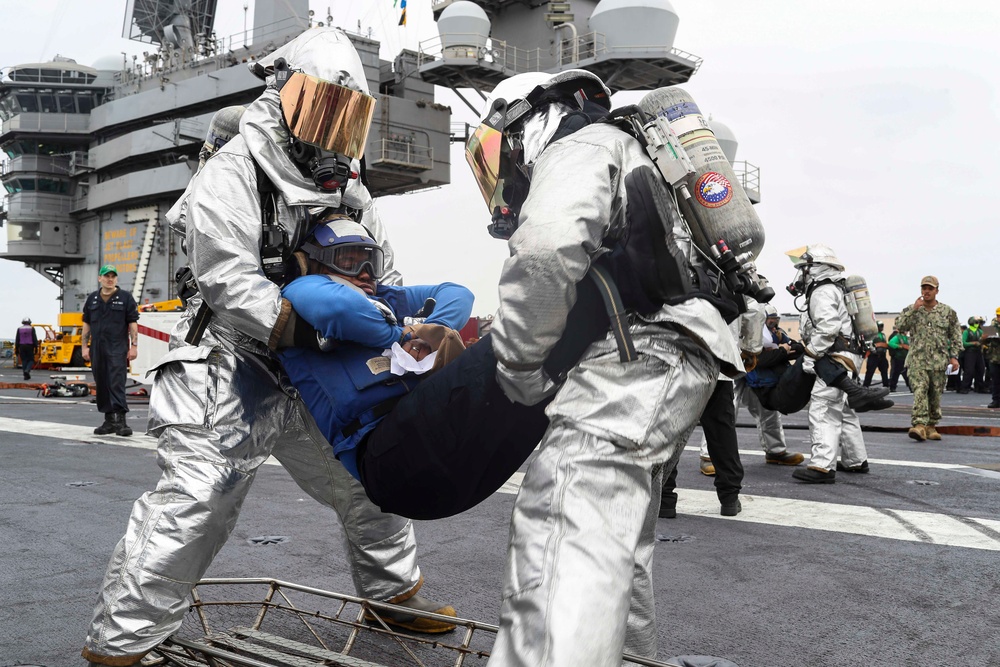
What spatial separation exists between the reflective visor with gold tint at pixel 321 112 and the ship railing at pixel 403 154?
115 ft

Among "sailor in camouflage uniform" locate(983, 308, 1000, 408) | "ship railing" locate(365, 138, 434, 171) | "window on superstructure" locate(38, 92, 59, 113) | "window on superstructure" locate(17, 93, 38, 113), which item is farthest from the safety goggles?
"window on superstructure" locate(17, 93, 38, 113)

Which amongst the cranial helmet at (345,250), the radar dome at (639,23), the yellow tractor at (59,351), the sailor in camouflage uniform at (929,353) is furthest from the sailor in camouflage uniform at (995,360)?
the yellow tractor at (59,351)

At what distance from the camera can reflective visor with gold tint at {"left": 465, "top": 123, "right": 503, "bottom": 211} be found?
8.02ft

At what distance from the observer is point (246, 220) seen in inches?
108

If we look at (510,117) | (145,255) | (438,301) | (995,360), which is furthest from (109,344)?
(145,255)

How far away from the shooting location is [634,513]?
1.95 meters

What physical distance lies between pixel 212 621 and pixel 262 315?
1.45 metres

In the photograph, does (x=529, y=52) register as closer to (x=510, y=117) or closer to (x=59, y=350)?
(x=59, y=350)

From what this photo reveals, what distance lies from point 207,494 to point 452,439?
1004mm

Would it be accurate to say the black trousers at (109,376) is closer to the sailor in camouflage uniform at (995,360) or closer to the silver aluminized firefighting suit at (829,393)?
the silver aluminized firefighting suit at (829,393)

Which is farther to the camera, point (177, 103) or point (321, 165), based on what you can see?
point (177, 103)

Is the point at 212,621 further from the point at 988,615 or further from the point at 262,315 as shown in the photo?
the point at 988,615

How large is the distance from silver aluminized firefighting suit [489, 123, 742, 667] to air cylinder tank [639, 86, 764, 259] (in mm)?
201

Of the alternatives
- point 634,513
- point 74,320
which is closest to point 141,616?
point 634,513
